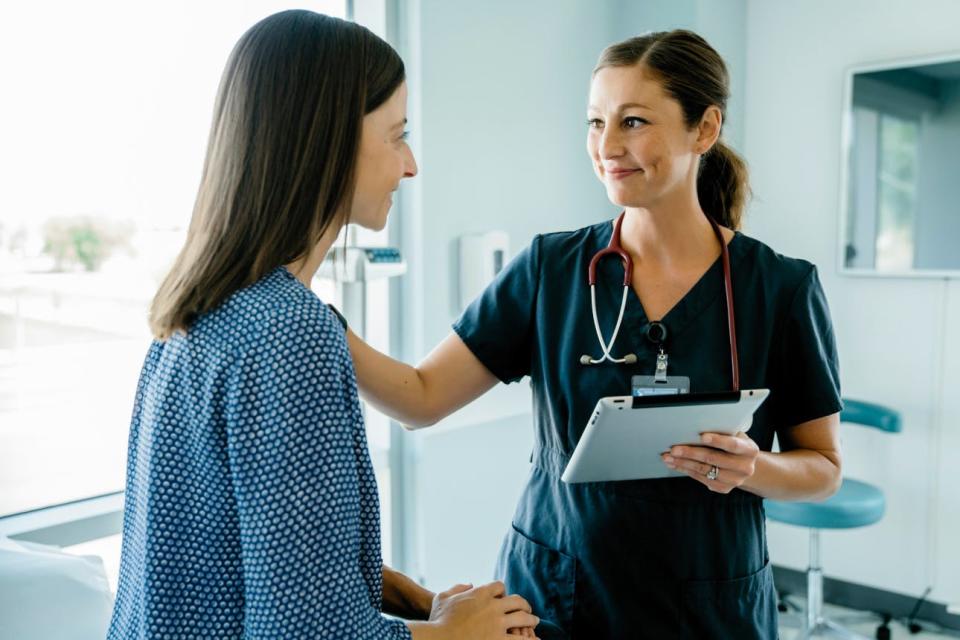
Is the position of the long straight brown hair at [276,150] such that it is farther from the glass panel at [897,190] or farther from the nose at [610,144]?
the glass panel at [897,190]

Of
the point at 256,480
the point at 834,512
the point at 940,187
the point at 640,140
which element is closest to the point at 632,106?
the point at 640,140

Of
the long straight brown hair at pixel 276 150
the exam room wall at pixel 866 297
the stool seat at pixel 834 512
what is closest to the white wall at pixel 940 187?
the exam room wall at pixel 866 297

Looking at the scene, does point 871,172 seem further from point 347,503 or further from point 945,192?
point 347,503

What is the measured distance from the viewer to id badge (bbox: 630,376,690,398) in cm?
123

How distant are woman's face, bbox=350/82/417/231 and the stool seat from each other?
77.5 inches

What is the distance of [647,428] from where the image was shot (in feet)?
3.40

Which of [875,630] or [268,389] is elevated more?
[268,389]

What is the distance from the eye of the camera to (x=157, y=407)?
77 cm

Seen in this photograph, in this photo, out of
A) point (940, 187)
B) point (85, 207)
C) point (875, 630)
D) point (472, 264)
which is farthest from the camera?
point (875, 630)

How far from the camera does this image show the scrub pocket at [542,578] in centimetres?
125

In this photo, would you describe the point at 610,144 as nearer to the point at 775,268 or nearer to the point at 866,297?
the point at 775,268

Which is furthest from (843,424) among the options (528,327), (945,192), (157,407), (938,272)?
(157,407)

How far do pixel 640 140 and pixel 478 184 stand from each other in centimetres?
105

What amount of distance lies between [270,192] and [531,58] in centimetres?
178
